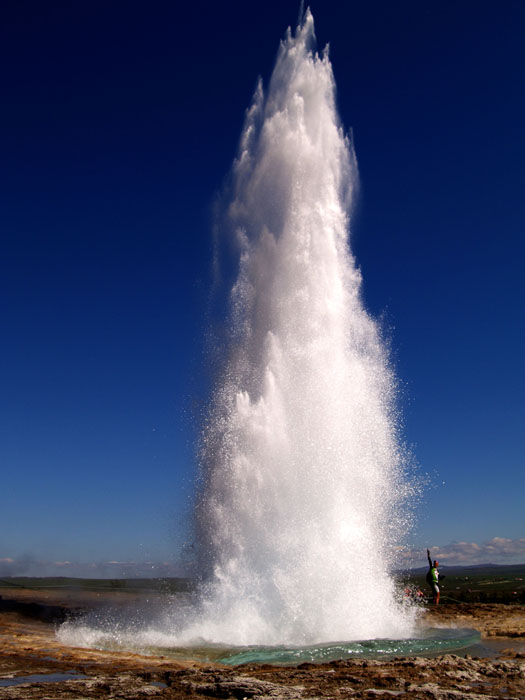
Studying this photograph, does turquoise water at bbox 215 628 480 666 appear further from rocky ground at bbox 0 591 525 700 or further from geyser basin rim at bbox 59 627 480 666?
rocky ground at bbox 0 591 525 700

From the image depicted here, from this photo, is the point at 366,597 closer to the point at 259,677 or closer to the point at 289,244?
the point at 259,677

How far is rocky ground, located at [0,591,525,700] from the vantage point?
8.19m

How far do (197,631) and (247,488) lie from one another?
4665 mm

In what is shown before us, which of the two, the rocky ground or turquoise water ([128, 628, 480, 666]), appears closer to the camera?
the rocky ground

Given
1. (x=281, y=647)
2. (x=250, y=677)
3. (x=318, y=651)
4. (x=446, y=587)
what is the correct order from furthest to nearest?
1. (x=446, y=587)
2. (x=281, y=647)
3. (x=318, y=651)
4. (x=250, y=677)

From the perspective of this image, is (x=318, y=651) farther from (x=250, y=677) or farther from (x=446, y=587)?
(x=446, y=587)

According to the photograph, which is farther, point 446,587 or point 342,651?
point 446,587

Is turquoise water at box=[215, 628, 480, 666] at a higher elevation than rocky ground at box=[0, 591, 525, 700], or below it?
below

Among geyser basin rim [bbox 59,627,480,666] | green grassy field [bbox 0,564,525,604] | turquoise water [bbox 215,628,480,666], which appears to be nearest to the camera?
turquoise water [bbox 215,628,480,666]

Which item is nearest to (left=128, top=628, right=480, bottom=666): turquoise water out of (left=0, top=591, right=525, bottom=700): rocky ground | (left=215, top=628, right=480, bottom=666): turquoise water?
(left=215, top=628, right=480, bottom=666): turquoise water

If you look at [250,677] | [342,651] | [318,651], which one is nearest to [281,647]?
[318,651]

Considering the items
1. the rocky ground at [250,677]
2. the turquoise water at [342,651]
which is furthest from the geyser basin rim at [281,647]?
the rocky ground at [250,677]

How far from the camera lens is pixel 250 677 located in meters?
9.33

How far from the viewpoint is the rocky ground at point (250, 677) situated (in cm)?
819
